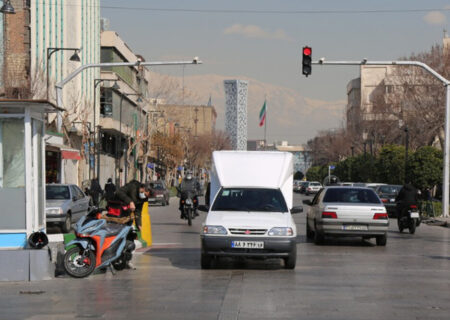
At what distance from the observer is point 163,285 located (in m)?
13.8

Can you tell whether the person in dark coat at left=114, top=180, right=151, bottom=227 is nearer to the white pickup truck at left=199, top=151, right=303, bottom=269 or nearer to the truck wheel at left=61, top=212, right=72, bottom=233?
the white pickup truck at left=199, top=151, right=303, bottom=269

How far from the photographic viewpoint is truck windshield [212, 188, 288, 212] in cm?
1727

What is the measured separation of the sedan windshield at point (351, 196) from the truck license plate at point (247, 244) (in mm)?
7725

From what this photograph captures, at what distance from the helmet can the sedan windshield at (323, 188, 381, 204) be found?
10.2 metres

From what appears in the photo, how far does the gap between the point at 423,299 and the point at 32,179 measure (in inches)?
283

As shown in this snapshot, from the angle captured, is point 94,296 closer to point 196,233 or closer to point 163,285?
point 163,285

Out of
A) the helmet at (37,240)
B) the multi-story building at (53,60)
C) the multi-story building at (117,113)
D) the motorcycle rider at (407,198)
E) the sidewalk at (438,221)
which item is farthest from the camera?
the multi-story building at (117,113)

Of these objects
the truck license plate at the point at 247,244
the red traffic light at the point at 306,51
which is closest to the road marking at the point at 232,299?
the truck license plate at the point at 247,244

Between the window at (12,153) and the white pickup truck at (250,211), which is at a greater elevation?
the window at (12,153)

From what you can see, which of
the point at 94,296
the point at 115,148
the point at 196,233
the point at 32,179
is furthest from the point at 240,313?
the point at 115,148

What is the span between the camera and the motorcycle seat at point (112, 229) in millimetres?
15532

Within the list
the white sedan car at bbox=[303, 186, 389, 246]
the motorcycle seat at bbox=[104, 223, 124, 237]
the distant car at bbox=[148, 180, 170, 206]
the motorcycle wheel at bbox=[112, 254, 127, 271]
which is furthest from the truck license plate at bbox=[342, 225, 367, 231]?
the distant car at bbox=[148, 180, 170, 206]

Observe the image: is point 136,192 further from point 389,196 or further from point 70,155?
point 70,155

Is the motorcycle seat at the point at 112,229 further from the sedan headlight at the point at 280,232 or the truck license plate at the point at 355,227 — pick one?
the truck license plate at the point at 355,227
